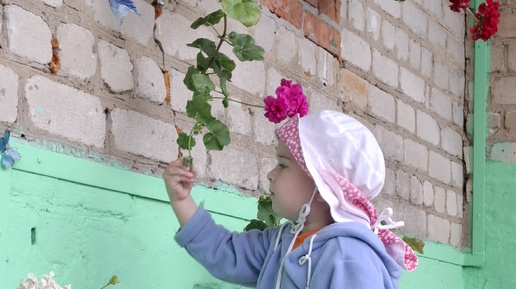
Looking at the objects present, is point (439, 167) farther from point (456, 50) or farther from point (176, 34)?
point (176, 34)

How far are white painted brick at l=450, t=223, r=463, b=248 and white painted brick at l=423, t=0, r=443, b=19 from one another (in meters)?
1.04

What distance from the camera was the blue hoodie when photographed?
2162 mm

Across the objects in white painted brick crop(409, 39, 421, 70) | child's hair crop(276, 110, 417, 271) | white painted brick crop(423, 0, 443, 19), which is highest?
white painted brick crop(423, 0, 443, 19)

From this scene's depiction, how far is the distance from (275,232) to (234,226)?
54 centimetres

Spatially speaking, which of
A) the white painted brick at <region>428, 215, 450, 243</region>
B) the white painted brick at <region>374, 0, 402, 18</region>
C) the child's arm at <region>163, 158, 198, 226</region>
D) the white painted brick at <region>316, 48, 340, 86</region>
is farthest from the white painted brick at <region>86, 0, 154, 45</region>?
the white painted brick at <region>428, 215, 450, 243</region>

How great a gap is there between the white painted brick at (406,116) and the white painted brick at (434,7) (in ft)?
1.90

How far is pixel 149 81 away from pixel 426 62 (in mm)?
2379

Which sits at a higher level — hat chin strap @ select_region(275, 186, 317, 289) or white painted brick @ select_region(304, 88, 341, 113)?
white painted brick @ select_region(304, 88, 341, 113)

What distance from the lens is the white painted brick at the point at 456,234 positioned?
15.7ft

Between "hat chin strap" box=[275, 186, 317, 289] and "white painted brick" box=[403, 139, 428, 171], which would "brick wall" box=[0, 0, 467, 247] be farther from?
"hat chin strap" box=[275, 186, 317, 289]

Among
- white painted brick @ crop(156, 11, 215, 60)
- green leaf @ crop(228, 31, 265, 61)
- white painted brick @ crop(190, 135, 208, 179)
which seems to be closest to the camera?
green leaf @ crop(228, 31, 265, 61)

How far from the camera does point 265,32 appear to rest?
3.24m

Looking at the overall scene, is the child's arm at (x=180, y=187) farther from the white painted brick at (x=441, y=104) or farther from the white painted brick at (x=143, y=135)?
the white painted brick at (x=441, y=104)

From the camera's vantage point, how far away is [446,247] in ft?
15.3
